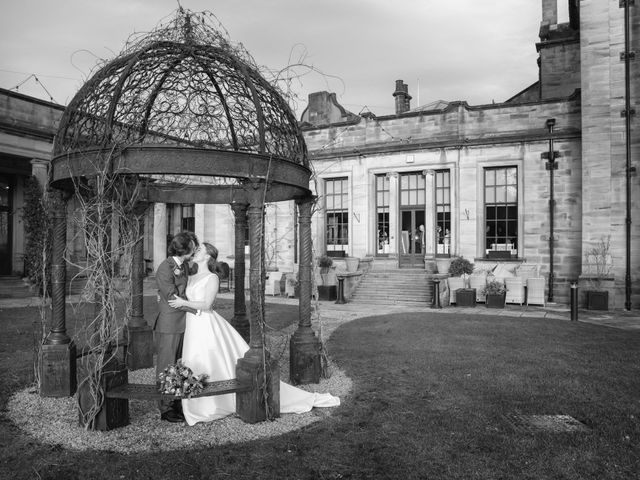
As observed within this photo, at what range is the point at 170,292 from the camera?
5082mm

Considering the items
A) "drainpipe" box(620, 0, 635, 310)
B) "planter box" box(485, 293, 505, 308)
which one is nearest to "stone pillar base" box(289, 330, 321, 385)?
"planter box" box(485, 293, 505, 308)

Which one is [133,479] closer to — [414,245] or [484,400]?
[484,400]

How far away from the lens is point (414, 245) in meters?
20.4

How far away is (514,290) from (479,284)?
3.80 feet

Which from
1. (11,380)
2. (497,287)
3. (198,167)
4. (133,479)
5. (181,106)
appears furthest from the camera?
(497,287)

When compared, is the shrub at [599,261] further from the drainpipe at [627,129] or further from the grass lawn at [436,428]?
the grass lawn at [436,428]

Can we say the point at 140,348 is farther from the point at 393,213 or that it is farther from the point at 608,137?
the point at 608,137

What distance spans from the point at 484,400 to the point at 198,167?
4.23 metres

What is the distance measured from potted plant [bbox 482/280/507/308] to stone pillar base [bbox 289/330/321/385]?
11006mm

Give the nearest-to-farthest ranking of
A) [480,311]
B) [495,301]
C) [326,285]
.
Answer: [480,311]
[495,301]
[326,285]

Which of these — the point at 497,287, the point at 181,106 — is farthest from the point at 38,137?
the point at 497,287

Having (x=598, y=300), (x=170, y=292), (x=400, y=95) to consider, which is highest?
(x=400, y=95)

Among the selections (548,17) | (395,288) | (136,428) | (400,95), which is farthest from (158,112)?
(548,17)

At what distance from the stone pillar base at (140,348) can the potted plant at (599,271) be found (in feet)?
45.0
